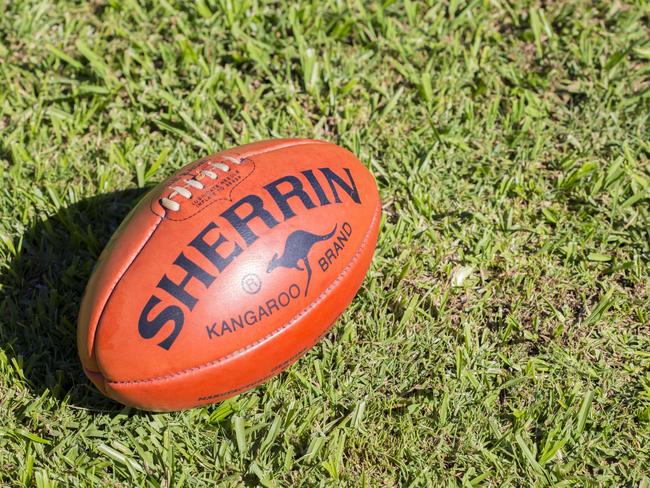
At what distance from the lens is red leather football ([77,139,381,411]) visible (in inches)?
102

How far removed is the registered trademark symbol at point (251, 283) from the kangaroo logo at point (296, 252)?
48 millimetres

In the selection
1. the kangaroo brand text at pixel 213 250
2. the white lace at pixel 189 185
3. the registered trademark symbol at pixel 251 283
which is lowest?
the registered trademark symbol at pixel 251 283

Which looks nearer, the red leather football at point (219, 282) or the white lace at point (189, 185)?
the red leather football at point (219, 282)

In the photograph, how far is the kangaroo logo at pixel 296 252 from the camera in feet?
8.73

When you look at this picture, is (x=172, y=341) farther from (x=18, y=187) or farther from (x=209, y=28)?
(x=209, y=28)

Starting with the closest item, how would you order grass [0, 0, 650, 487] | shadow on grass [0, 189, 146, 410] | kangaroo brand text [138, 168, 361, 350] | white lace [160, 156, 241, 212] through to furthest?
1. kangaroo brand text [138, 168, 361, 350]
2. white lace [160, 156, 241, 212]
3. grass [0, 0, 650, 487]
4. shadow on grass [0, 189, 146, 410]

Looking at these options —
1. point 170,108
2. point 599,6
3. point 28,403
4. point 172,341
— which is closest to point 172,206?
point 172,341

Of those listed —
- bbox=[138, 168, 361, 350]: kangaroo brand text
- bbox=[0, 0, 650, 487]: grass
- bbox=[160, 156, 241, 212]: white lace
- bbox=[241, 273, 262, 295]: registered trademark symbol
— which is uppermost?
bbox=[160, 156, 241, 212]: white lace

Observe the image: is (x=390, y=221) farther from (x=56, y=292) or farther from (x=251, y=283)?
(x=56, y=292)

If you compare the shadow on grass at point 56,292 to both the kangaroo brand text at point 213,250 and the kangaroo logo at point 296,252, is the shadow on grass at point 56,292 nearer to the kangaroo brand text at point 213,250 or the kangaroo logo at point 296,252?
the kangaroo brand text at point 213,250

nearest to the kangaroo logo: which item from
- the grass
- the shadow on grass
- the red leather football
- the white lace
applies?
the red leather football

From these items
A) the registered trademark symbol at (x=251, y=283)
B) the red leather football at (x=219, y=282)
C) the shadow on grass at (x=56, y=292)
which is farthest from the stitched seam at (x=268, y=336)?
the shadow on grass at (x=56, y=292)

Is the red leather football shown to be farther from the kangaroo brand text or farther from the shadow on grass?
the shadow on grass

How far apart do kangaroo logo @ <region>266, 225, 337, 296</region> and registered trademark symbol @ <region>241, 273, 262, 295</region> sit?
0.05 metres
